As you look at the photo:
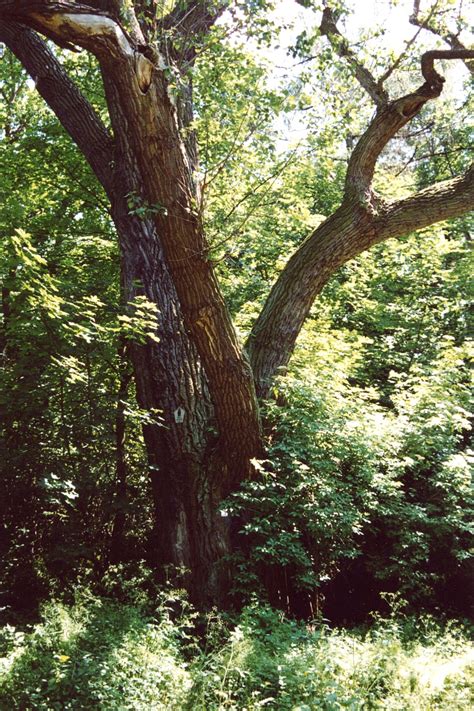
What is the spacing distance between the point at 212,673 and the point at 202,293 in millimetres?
2989

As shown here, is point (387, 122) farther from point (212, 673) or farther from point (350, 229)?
point (212, 673)

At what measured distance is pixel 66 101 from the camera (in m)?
6.91

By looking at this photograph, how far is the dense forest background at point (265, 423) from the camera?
18.2 ft

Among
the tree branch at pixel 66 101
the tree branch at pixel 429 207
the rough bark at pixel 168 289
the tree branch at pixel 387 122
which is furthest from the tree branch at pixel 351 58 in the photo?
the tree branch at pixel 66 101

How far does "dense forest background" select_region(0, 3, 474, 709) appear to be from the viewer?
5.55 metres

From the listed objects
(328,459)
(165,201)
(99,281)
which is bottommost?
(328,459)

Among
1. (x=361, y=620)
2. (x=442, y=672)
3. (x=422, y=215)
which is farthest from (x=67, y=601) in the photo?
(x=422, y=215)

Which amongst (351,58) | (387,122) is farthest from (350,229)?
(351,58)

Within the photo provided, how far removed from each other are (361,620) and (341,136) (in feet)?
19.1

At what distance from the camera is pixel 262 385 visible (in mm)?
6508

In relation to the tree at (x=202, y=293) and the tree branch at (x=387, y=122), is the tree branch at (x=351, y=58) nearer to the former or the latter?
the tree at (x=202, y=293)

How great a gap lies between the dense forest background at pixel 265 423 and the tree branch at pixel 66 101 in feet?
3.57

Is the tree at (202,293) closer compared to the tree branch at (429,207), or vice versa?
the tree at (202,293)

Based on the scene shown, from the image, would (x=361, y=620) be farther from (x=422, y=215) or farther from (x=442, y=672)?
(x=422, y=215)
